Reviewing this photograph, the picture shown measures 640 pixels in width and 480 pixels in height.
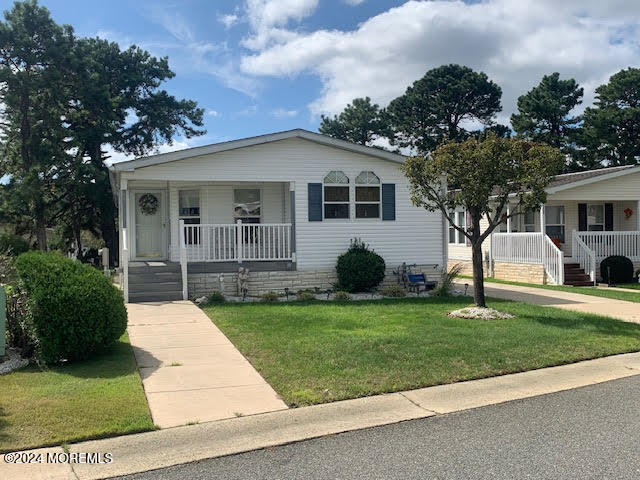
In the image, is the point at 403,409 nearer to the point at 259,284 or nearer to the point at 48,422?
the point at 48,422

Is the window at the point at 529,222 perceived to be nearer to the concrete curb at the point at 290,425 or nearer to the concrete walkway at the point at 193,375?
the concrete walkway at the point at 193,375

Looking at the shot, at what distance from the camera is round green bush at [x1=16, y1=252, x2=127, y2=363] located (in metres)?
6.81

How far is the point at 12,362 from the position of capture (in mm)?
7023

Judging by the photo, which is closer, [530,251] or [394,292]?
[394,292]

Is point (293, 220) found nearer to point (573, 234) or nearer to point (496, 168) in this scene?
point (496, 168)

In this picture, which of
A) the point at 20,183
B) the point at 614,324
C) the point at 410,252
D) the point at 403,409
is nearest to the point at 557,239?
the point at 410,252

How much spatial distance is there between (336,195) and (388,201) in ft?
4.77

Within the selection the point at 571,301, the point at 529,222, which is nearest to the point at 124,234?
the point at 571,301

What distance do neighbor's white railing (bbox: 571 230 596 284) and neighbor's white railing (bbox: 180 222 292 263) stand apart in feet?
Answer: 34.2

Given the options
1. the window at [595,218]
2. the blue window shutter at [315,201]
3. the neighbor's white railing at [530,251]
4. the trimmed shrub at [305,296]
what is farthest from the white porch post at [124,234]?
the window at [595,218]

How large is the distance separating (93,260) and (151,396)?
2413 centimetres

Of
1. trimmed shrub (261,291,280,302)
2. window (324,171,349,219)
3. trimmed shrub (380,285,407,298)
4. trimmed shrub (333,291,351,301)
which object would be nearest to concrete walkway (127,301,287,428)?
trimmed shrub (261,291,280,302)

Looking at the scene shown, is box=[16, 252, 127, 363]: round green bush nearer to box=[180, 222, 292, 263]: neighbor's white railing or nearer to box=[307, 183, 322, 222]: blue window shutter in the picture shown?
box=[180, 222, 292, 263]: neighbor's white railing

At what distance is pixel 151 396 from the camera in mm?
5879
